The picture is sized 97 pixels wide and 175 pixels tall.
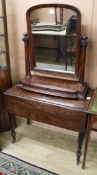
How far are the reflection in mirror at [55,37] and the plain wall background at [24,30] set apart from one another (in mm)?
113

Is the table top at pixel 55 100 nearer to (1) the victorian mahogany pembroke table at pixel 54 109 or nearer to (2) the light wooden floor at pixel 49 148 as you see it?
(1) the victorian mahogany pembroke table at pixel 54 109

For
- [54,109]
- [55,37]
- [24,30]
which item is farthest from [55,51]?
[54,109]

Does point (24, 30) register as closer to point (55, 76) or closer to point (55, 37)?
point (55, 37)

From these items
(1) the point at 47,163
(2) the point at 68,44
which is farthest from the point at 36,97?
(1) the point at 47,163

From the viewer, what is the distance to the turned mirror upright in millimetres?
1688

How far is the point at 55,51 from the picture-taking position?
1837mm

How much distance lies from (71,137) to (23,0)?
5.44 feet

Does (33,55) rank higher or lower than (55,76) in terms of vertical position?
higher

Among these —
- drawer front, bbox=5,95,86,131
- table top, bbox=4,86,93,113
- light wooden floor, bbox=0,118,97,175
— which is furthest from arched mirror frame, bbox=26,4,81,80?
light wooden floor, bbox=0,118,97,175

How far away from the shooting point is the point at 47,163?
75.8 inches

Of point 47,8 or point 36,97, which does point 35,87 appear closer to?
point 36,97

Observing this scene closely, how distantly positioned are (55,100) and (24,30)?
0.85 meters

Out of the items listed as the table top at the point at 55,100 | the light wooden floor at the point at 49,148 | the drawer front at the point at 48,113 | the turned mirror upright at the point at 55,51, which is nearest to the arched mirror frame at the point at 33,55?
the turned mirror upright at the point at 55,51

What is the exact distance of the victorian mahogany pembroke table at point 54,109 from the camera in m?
1.61
